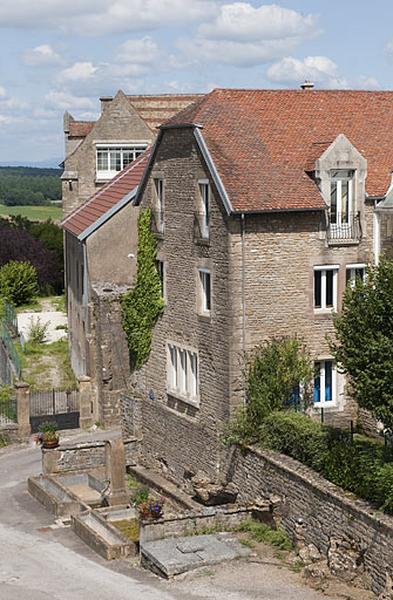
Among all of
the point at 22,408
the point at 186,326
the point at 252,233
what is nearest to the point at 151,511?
the point at 186,326

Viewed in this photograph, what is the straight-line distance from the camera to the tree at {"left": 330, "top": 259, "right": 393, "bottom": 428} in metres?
26.6

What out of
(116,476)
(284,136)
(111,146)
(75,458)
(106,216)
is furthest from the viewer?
(111,146)

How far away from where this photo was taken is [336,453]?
2823 cm

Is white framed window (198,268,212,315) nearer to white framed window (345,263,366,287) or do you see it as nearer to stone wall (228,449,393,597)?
white framed window (345,263,366,287)

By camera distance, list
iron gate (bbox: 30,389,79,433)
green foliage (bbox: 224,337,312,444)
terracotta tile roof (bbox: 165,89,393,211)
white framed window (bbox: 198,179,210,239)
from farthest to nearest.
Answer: iron gate (bbox: 30,389,79,433), white framed window (bbox: 198,179,210,239), terracotta tile roof (bbox: 165,89,393,211), green foliage (bbox: 224,337,312,444)

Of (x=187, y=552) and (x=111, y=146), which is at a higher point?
(x=111, y=146)

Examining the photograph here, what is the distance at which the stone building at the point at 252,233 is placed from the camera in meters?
32.8

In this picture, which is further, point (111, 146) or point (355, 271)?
point (111, 146)

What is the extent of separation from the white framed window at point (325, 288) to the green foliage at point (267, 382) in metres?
1.81

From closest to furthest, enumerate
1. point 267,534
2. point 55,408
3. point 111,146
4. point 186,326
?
point 267,534 < point 186,326 < point 55,408 < point 111,146

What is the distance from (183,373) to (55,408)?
1227 cm

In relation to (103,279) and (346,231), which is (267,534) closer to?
(346,231)

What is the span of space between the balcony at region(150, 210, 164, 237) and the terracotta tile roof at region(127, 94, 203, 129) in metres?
29.5

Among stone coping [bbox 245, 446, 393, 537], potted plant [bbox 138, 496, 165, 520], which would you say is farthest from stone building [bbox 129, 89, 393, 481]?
potted plant [bbox 138, 496, 165, 520]
